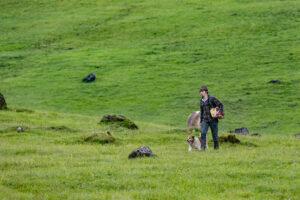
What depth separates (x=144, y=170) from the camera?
18.0m

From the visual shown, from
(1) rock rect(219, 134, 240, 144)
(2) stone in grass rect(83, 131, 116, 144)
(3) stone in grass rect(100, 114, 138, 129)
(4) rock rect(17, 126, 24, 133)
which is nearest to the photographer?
(2) stone in grass rect(83, 131, 116, 144)

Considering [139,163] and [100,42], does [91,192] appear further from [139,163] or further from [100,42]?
[100,42]

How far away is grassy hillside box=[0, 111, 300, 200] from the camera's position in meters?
15.2

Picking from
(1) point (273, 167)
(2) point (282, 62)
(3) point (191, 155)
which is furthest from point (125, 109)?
(1) point (273, 167)

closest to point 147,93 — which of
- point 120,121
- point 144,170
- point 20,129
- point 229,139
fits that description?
point 120,121

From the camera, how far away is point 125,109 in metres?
46.8

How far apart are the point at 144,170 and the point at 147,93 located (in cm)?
3382

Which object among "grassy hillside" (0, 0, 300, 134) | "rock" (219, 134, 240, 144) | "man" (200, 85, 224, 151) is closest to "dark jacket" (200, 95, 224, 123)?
"man" (200, 85, 224, 151)

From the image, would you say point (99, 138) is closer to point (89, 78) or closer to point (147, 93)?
point (147, 93)

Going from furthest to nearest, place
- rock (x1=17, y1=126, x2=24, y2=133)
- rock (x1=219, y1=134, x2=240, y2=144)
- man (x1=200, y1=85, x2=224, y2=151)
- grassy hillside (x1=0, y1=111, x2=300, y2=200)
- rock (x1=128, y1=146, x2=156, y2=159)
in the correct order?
rock (x1=17, y1=126, x2=24, y2=133)
rock (x1=219, y1=134, x2=240, y2=144)
man (x1=200, y1=85, x2=224, y2=151)
rock (x1=128, y1=146, x2=156, y2=159)
grassy hillside (x1=0, y1=111, x2=300, y2=200)

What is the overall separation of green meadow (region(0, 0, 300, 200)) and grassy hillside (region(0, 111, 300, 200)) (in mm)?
56

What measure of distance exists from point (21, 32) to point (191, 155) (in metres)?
68.1

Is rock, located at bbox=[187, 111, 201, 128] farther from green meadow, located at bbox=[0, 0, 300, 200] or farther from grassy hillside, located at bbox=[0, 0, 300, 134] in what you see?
grassy hillside, located at bbox=[0, 0, 300, 134]

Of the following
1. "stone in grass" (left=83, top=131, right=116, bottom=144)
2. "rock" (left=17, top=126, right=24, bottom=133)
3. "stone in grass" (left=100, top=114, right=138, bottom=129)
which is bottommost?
"stone in grass" (left=100, top=114, right=138, bottom=129)
